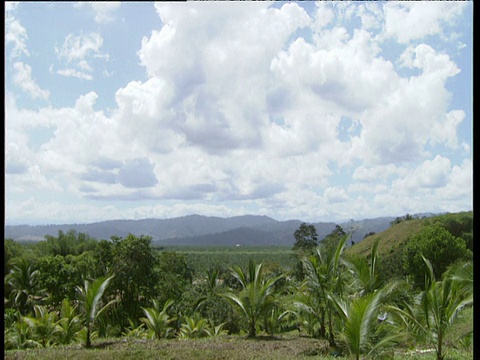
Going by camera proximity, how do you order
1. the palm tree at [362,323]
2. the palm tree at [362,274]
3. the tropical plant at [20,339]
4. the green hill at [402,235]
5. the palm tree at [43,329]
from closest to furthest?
the palm tree at [362,323]
the palm tree at [362,274]
the tropical plant at [20,339]
the palm tree at [43,329]
the green hill at [402,235]

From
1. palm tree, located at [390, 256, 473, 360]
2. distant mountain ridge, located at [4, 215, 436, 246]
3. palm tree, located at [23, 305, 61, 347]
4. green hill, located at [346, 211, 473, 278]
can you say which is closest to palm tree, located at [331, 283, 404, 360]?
palm tree, located at [390, 256, 473, 360]

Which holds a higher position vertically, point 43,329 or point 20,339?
point 43,329

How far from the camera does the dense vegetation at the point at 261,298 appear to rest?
6453 millimetres

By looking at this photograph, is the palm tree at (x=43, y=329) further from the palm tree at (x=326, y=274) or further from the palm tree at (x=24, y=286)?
the palm tree at (x=24, y=286)

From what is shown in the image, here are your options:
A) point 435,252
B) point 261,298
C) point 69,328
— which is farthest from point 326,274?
point 435,252

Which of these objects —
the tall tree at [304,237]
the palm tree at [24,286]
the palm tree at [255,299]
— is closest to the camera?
the palm tree at [255,299]

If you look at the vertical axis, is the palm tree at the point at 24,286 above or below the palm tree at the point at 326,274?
below

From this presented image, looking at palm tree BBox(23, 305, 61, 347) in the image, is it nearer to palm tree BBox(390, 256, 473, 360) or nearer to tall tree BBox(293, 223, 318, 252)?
palm tree BBox(390, 256, 473, 360)

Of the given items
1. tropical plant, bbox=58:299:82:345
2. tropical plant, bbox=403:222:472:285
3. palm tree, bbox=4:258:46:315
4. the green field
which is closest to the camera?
tropical plant, bbox=58:299:82:345

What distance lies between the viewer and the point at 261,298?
33.6ft

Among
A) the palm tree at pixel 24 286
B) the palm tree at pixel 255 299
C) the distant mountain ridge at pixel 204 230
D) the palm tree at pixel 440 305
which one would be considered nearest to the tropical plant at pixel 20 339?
the palm tree at pixel 255 299

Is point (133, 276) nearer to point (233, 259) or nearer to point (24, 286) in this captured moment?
point (24, 286)

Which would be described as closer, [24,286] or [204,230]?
[24,286]

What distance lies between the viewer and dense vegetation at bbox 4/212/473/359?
6453 millimetres
